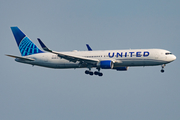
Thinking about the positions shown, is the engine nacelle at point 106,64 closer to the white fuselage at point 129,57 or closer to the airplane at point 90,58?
Answer: the airplane at point 90,58

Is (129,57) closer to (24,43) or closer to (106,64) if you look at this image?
(106,64)

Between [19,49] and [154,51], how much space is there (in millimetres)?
31212

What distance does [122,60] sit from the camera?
243 feet

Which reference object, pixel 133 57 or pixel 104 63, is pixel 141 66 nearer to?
pixel 133 57

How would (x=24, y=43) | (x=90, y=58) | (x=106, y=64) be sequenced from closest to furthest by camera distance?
(x=106, y=64), (x=90, y=58), (x=24, y=43)

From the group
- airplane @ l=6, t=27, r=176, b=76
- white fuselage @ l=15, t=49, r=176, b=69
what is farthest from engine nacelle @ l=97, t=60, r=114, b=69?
white fuselage @ l=15, t=49, r=176, b=69

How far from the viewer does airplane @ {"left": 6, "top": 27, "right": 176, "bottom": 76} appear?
73.0 metres

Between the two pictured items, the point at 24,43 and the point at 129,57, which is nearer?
the point at 129,57

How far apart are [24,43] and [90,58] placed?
17.2 metres

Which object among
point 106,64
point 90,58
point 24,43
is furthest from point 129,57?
point 24,43

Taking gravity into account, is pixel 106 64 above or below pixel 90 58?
below

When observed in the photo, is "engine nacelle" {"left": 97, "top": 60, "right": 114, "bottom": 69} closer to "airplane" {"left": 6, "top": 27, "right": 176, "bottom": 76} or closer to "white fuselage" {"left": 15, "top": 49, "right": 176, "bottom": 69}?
"airplane" {"left": 6, "top": 27, "right": 176, "bottom": 76}

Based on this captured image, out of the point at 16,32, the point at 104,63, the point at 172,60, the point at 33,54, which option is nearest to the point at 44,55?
the point at 33,54

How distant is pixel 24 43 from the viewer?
8400 centimetres
